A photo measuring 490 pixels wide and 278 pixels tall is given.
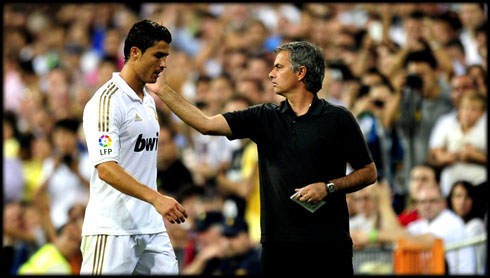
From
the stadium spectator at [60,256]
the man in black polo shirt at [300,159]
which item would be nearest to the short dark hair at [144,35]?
the man in black polo shirt at [300,159]

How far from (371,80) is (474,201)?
2.14 m

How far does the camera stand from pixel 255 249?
31.1 feet

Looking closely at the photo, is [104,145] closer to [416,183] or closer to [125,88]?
[125,88]

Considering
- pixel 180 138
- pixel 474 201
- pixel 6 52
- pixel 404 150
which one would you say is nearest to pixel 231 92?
pixel 180 138

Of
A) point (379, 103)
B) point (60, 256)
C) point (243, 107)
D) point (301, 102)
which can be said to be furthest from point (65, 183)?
point (301, 102)

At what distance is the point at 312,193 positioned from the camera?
526 cm

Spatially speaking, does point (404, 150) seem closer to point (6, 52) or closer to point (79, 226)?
point (79, 226)

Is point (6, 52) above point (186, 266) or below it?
above

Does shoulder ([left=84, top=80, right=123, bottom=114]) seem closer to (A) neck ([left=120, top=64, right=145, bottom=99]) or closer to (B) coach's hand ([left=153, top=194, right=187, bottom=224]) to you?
(A) neck ([left=120, top=64, right=145, bottom=99])

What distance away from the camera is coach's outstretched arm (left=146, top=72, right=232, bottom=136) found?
18.2 ft

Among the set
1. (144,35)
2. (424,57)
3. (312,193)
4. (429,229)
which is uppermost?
(424,57)

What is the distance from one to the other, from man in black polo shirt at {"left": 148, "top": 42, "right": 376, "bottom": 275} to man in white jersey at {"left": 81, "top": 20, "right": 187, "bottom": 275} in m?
0.18

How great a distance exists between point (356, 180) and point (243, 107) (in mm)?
5483

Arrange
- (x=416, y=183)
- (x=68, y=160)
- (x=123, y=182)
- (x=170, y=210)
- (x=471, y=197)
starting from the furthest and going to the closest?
(x=68, y=160), (x=416, y=183), (x=471, y=197), (x=123, y=182), (x=170, y=210)
